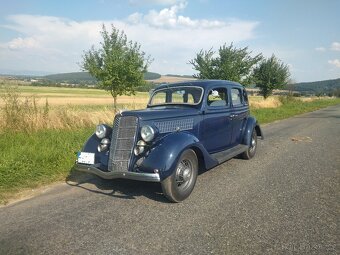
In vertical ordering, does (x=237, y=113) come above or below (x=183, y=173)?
above

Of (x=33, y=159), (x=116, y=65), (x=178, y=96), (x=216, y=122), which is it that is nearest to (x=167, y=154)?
(x=216, y=122)

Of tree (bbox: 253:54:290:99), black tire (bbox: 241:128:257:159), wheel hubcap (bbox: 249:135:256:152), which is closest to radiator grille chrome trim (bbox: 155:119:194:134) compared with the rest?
black tire (bbox: 241:128:257:159)

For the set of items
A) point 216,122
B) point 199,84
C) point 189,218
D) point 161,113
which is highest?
point 199,84

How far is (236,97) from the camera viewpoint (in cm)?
711

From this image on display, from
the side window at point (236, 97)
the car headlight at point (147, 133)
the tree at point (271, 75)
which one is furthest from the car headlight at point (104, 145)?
the tree at point (271, 75)

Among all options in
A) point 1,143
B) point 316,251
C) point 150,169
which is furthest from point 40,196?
point 316,251

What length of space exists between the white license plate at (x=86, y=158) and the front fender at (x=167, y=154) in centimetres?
106

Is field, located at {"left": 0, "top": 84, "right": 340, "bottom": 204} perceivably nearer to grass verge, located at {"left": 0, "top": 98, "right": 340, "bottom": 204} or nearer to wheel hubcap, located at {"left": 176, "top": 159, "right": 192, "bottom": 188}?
grass verge, located at {"left": 0, "top": 98, "right": 340, "bottom": 204}

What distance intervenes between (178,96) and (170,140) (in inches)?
69.5

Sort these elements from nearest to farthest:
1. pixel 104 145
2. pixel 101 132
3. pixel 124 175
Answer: pixel 124 175, pixel 104 145, pixel 101 132

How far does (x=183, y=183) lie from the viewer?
473 cm

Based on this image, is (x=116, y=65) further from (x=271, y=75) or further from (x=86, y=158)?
(x=271, y=75)

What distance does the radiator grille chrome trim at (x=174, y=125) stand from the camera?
4816mm

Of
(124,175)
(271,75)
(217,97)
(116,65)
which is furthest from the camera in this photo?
(271,75)
